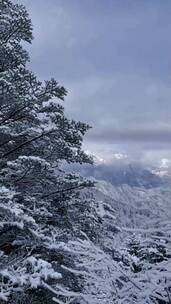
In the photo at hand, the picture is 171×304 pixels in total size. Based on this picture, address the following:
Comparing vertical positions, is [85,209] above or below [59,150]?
below

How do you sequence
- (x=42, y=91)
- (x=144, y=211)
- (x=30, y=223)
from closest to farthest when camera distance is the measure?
(x=144, y=211) → (x=30, y=223) → (x=42, y=91)

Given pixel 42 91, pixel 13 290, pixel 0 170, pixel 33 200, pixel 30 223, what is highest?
pixel 42 91

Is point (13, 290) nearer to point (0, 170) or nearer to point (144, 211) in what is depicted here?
point (0, 170)

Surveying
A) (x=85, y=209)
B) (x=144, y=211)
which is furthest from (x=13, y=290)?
(x=144, y=211)

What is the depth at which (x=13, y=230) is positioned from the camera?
11398mm

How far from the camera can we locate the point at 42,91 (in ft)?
40.8

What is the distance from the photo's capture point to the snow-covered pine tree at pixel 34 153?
11461mm

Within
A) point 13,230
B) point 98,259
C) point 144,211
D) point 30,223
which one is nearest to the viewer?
point 98,259

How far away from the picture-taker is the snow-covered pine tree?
11461 mm

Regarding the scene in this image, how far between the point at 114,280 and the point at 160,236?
36 cm

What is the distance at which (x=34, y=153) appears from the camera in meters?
12.8

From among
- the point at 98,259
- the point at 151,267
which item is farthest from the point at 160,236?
the point at 98,259

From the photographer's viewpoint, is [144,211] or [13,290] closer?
[144,211]

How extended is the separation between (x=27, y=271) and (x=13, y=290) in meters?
0.47
